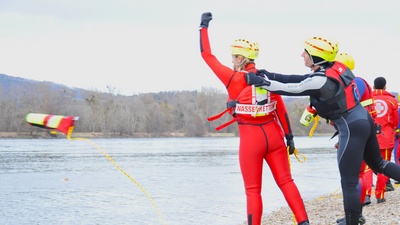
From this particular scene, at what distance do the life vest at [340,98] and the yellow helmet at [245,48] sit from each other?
2.51 ft

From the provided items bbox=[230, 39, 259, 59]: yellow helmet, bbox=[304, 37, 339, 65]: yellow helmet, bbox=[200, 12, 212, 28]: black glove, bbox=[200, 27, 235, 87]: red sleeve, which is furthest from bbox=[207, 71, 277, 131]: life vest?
bbox=[200, 12, 212, 28]: black glove

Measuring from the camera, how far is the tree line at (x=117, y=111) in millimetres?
71438

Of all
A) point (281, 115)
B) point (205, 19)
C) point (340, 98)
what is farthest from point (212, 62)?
point (340, 98)

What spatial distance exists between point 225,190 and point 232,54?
649cm

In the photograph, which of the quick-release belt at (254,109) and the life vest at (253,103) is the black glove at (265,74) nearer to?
the life vest at (253,103)

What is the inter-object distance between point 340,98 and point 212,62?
4.10ft

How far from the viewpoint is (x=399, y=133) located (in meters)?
8.05

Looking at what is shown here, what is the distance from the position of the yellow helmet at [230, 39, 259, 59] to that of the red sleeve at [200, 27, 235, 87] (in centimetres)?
23

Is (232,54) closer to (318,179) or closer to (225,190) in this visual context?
(225,190)

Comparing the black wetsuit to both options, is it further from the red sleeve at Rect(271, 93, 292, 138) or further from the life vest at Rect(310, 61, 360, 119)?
the red sleeve at Rect(271, 93, 292, 138)

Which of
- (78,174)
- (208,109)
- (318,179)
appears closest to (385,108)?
(318,179)

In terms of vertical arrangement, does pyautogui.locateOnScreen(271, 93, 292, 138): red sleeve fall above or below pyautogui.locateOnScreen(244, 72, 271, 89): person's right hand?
below

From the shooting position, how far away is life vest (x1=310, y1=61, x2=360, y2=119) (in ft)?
11.0

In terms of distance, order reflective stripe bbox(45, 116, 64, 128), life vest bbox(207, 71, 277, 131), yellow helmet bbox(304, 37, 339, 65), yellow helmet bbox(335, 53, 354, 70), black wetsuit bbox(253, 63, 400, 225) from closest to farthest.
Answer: black wetsuit bbox(253, 63, 400, 225) → yellow helmet bbox(304, 37, 339, 65) → life vest bbox(207, 71, 277, 131) → reflective stripe bbox(45, 116, 64, 128) → yellow helmet bbox(335, 53, 354, 70)
